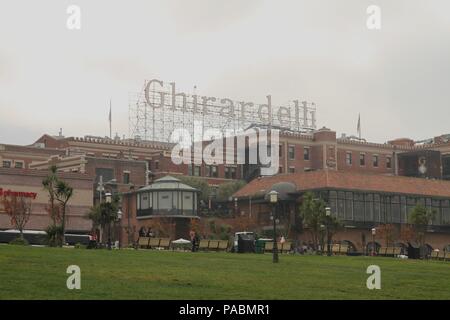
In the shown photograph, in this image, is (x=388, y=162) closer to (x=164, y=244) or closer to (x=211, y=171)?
(x=211, y=171)

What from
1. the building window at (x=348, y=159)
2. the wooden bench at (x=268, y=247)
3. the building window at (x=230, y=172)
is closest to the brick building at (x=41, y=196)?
the wooden bench at (x=268, y=247)

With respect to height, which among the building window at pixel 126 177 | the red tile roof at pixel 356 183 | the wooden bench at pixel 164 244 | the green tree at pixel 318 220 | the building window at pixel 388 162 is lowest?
the wooden bench at pixel 164 244

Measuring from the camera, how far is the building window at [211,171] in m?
135

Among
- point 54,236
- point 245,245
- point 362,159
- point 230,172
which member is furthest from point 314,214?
point 362,159

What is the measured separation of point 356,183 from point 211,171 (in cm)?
3595

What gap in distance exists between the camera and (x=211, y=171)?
444 ft

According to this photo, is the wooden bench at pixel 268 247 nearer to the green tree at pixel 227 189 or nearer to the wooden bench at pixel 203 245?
the wooden bench at pixel 203 245

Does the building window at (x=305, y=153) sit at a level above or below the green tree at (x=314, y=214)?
above

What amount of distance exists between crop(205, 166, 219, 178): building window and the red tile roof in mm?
21338

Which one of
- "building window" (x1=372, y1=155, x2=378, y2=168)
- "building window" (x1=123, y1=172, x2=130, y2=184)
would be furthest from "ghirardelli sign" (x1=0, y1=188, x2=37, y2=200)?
"building window" (x1=372, y1=155, x2=378, y2=168)

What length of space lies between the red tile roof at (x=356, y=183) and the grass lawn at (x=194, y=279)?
63.0m

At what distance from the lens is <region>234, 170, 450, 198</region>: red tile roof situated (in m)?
103
